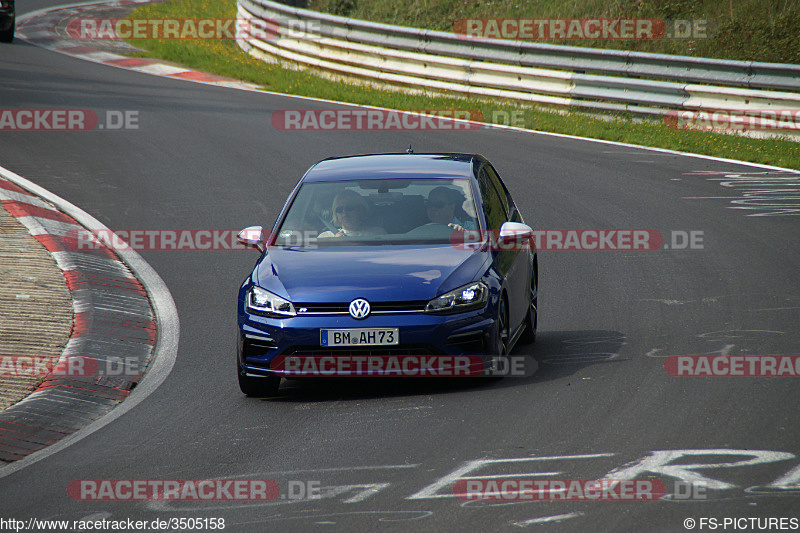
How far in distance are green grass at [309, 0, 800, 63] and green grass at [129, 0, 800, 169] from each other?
370 centimetres

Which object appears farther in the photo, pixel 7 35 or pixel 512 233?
pixel 7 35

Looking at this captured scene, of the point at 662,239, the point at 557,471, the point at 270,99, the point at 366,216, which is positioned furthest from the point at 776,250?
the point at 270,99

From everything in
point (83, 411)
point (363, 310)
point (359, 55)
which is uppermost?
point (359, 55)

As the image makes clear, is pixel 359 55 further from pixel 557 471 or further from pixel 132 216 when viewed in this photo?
pixel 557 471

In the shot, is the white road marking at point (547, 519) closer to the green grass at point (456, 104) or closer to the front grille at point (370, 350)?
the front grille at point (370, 350)

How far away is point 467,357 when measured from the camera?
24.7ft

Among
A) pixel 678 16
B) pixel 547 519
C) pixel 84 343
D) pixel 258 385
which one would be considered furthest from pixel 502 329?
pixel 678 16

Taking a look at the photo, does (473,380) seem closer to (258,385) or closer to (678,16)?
(258,385)

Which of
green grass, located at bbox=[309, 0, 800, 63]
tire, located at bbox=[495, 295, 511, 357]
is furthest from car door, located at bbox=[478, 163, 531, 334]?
green grass, located at bbox=[309, 0, 800, 63]

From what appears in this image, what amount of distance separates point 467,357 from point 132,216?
7.67 m

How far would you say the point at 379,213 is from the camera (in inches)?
338

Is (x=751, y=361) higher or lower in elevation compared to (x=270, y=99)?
lower

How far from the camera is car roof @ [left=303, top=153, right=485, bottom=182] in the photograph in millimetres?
8906

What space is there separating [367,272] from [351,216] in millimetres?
1046
